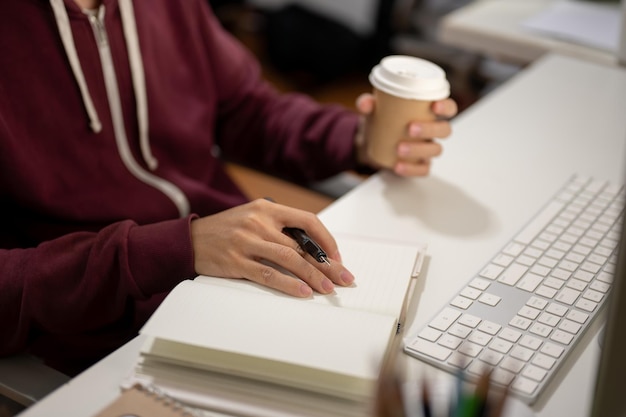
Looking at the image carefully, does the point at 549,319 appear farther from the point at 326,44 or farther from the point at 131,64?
the point at 326,44

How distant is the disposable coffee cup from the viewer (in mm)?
995

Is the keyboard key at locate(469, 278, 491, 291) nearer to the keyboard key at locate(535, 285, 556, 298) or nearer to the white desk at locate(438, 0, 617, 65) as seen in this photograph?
the keyboard key at locate(535, 285, 556, 298)

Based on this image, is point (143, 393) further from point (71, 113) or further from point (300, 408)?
point (71, 113)

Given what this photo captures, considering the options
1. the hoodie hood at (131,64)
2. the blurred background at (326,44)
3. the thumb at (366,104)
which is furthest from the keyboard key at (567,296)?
the blurred background at (326,44)

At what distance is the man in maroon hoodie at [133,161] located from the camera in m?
0.81

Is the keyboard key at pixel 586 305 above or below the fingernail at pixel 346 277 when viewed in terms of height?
below

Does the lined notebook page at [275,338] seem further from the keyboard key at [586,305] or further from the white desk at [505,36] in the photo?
the white desk at [505,36]

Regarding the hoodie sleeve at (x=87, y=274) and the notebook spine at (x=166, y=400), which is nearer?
the notebook spine at (x=166, y=400)

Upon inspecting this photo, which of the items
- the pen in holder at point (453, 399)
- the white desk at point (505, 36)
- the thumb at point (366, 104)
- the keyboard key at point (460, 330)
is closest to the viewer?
the pen in holder at point (453, 399)

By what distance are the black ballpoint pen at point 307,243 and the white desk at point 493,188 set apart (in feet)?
0.37

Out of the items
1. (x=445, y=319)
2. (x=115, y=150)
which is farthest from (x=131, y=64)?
(x=445, y=319)

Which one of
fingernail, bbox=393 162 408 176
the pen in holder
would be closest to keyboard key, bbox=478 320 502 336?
the pen in holder

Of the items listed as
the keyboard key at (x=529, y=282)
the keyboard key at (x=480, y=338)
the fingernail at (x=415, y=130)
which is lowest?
the keyboard key at (x=529, y=282)

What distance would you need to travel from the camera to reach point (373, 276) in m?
0.82
